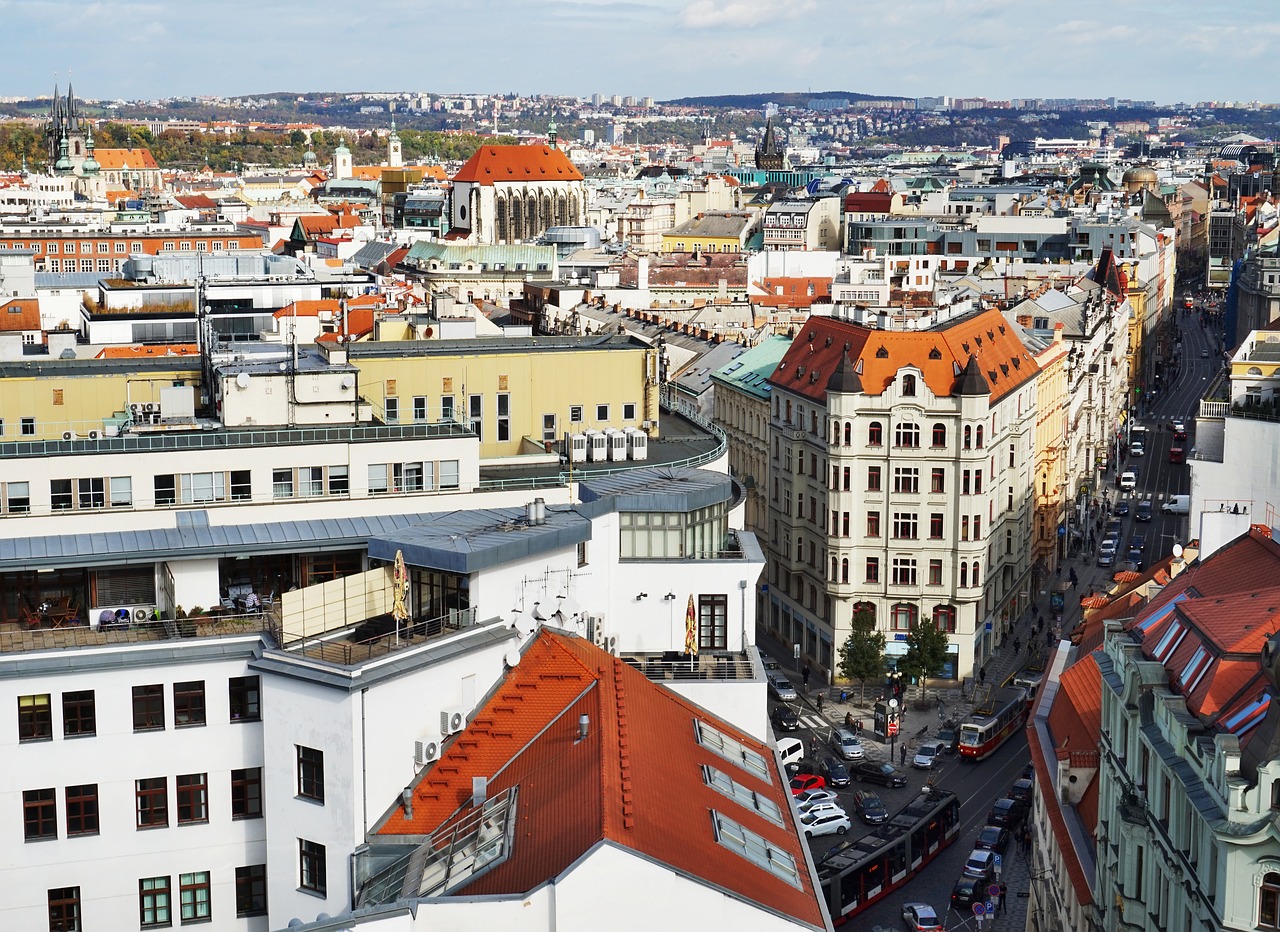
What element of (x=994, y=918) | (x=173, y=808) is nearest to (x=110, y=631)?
(x=173, y=808)

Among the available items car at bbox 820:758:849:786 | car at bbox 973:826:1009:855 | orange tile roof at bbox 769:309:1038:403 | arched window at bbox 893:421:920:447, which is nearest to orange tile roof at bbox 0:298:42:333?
orange tile roof at bbox 769:309:1038:403

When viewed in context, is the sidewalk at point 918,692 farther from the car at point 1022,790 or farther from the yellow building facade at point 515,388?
the yellow building facade at point 515,388

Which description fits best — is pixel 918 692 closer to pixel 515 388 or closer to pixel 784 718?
pixel 784 718

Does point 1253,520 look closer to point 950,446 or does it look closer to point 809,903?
point 950,446

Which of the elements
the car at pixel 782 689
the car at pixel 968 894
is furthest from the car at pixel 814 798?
the car at pixel 782 689

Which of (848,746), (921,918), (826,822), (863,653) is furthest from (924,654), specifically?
(921,918)
